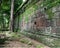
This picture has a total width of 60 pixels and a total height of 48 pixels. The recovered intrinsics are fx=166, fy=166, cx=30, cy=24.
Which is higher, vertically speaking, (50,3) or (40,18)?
(50,3)

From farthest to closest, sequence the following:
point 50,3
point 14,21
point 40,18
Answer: point 14,21, point 40,18, point 50,3

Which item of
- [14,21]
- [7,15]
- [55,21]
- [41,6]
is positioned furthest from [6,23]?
[55,21]

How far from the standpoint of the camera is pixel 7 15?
753 inches

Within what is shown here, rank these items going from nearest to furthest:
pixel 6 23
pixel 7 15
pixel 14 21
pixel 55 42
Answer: pixel 55 42 < pixel 14 21 < pixel 7 15 < pixel 6 23

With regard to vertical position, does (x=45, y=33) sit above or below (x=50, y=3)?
below

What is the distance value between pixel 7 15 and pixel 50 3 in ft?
47.1

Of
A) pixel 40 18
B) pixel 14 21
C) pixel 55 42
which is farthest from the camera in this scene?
pixel 14 21

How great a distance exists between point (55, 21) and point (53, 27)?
8.1 inches

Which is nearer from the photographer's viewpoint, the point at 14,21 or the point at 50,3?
the point at 50,3

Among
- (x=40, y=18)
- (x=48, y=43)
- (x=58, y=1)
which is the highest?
(x=58, y=1)

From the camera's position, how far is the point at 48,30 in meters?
5.18

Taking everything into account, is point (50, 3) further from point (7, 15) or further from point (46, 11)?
point (7, 15)

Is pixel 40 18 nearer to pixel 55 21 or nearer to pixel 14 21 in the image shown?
pixel 55 21

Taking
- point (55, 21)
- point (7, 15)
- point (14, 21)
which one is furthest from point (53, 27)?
point (7, 15)
